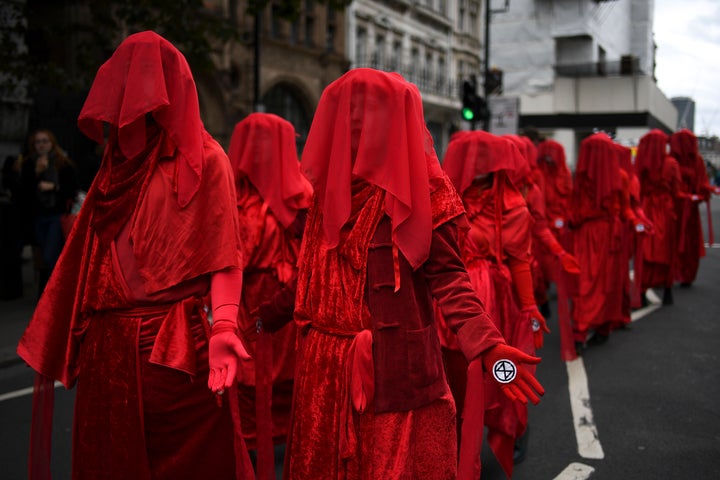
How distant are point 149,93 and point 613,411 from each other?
436 centimetres

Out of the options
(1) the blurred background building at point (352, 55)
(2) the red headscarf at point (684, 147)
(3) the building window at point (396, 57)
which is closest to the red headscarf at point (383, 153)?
(1) the blurred background building at point (352, 55)

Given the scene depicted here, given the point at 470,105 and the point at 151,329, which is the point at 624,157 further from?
the point at 470,105

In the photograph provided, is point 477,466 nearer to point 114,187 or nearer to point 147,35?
point 114,187

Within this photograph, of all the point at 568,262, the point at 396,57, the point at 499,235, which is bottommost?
the point at 568,262

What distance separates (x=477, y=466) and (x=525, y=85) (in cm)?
4652

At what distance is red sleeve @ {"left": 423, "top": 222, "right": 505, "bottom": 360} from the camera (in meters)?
2.57

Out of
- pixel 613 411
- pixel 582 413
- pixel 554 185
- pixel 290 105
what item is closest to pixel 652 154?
pixel 554 185

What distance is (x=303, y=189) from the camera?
16.1 feet

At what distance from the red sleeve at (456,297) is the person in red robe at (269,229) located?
2.18 metres

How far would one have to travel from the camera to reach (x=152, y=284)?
9.27 feet

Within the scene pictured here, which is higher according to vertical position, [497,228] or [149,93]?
[149,93]

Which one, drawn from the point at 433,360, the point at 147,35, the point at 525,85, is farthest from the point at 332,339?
the point at 525,85

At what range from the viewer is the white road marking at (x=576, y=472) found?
4.45m

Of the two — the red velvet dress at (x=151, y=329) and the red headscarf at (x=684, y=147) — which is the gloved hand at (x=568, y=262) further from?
the red headscarf at (x=684, y=147)
